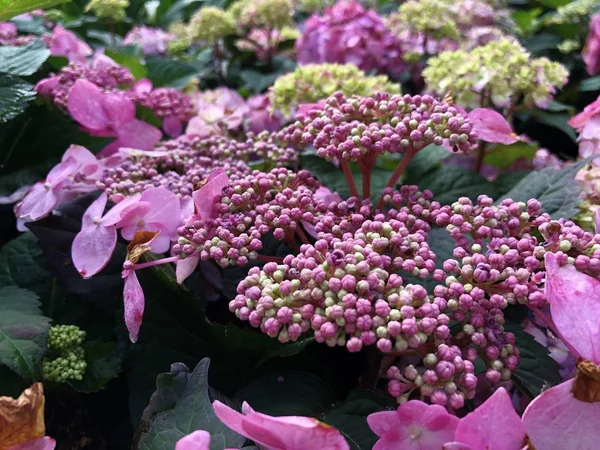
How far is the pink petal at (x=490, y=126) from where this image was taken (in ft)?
2.25

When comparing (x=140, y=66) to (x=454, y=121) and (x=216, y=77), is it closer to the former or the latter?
(x=216, y=77)

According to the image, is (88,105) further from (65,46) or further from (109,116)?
(65,46)

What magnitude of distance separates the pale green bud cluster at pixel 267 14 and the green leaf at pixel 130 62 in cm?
34

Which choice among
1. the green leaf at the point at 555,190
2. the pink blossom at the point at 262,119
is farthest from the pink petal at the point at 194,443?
the pink blossom at the point at 262,119

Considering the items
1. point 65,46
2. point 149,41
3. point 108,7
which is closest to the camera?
point 65,46

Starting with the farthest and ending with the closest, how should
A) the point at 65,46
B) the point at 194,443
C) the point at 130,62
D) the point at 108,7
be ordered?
1. the point at 108,7
2. the point at 130,62
3. the point at 65,46
4. the point at 194,443

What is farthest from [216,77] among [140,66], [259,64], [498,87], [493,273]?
[493,273]

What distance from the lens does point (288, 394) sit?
60cm

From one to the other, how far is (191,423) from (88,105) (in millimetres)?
532

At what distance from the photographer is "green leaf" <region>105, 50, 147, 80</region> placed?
1.18 metres

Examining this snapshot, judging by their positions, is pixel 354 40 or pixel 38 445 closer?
pixel 38 445

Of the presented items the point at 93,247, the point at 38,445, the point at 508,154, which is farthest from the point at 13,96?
the point at 508,154

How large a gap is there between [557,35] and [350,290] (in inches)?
53.8

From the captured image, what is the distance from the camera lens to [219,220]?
580mm
